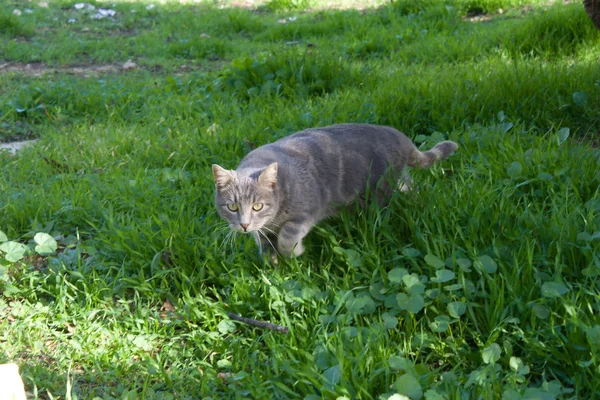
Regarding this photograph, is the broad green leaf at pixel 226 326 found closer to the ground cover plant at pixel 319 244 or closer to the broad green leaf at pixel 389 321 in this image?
the ground cover plant at pixel 319 244

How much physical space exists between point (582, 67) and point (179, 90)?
3302mm

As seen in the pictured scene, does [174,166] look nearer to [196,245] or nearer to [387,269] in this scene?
[196,245]

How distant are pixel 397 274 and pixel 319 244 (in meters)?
0.61

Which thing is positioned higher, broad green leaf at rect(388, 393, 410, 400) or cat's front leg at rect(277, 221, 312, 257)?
broad green leaf at rect(388, 393, 410, 400)

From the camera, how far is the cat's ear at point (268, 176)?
116 inches

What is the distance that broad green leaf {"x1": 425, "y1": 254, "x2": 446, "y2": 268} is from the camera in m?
2.73

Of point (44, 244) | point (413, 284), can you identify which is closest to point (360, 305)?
point (413, 284)

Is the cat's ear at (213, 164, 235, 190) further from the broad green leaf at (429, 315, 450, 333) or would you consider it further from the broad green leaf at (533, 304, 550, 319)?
the broad green leaf at (533, 304, 550, 319)

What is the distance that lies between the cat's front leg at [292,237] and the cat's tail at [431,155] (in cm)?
83

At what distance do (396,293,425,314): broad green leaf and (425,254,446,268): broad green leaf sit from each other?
0.56ft

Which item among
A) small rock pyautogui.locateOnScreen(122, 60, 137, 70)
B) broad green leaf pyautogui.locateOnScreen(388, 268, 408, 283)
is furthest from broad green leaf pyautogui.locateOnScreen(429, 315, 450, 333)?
small rock pyautogui.locateOnScreen(122, 60, 137, 70)

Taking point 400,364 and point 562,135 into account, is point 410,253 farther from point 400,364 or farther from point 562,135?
point 562,135

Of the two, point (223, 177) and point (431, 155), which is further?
point (431, 155)

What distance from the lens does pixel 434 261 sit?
2.74 m
